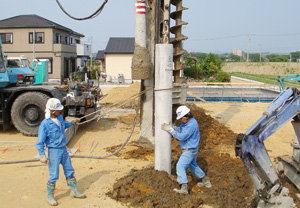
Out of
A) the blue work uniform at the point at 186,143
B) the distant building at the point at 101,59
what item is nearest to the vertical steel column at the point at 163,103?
the blue work uniform at the point at 186,143

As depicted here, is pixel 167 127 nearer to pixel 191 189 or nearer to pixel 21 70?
pixel 191 189

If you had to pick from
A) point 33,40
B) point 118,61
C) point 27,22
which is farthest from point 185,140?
point 118,61

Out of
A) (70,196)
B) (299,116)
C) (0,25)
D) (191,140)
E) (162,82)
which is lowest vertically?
(70,196)

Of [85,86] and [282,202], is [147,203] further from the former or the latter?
[85,86]

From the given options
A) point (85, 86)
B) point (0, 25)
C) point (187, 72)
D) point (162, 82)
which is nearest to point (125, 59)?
point (187, 72)

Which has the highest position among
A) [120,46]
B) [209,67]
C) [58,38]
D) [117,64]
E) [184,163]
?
[58,38]

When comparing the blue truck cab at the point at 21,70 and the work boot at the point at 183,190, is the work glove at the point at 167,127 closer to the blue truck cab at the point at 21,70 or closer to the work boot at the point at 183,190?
the work boot at the point at 183,190

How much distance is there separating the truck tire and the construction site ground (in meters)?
0.31

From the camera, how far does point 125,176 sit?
5.99m

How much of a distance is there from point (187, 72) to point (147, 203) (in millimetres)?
32910

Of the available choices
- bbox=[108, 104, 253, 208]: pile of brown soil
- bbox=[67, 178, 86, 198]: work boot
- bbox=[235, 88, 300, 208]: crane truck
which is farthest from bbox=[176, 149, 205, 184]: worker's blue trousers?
bbox=[67, 178, 86, 198]: work boot

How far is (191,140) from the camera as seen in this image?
5.58 m

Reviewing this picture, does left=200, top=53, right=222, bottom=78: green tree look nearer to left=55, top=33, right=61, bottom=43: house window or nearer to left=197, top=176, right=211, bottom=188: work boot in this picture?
left=55, top=33, right=61, bottom=43: house window

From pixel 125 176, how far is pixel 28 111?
16.4 ft
